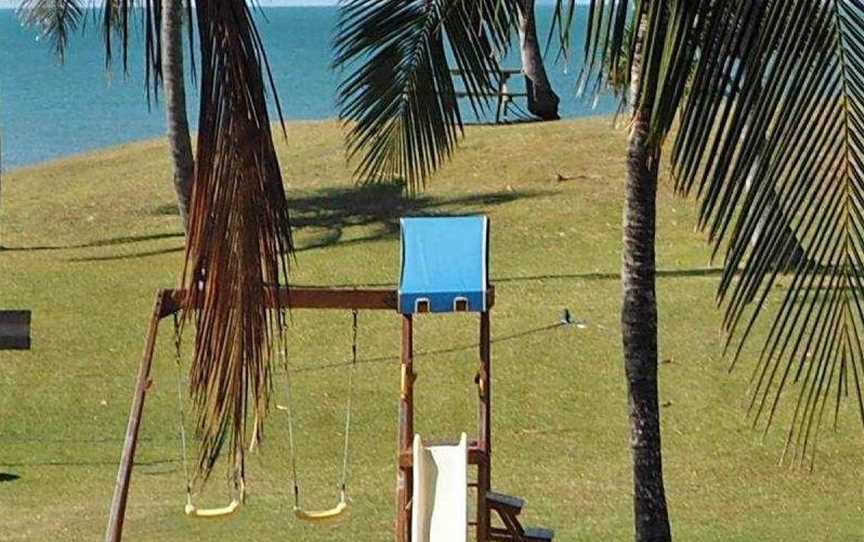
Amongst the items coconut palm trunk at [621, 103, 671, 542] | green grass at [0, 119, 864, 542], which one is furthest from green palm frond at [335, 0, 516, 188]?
green grass at [0, 119, 864, 542]

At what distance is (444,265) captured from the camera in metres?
8.98

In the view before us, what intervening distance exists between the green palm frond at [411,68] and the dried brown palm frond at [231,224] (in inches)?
118

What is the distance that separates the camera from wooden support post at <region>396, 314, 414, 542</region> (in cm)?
848

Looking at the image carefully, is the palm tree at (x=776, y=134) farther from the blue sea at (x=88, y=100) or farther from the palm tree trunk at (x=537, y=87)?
the blue sea at (x=88, y=100)

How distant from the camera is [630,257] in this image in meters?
7.70

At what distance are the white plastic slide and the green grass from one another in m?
1.64

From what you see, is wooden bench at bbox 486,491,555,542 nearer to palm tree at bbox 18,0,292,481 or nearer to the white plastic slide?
the white plastic slide

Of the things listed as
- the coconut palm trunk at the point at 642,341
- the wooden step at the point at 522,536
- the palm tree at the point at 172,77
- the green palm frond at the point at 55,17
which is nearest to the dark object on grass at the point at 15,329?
the wooden step at the point at 522,536

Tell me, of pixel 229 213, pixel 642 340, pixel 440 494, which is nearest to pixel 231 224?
pixel 229 213

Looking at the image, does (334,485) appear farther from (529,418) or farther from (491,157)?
(491,157)

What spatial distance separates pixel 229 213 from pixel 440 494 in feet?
16.8

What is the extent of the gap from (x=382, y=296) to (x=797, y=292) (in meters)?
4.61

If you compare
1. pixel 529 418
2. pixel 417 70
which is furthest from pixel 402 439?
pixel 529 418

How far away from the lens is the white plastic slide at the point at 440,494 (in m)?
8.30
